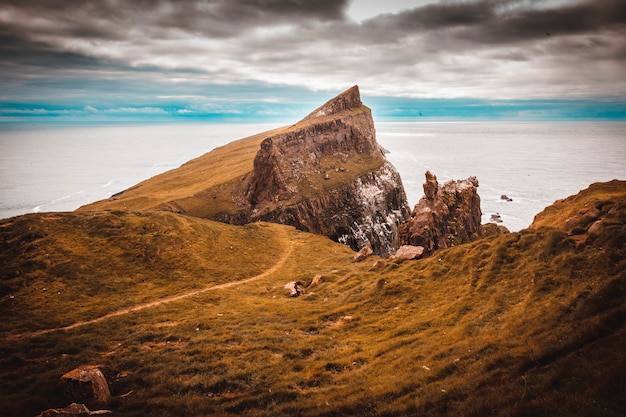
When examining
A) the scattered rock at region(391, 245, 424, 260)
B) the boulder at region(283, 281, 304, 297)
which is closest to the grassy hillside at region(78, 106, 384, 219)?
the boulder at region(283, 281, 304, 297)

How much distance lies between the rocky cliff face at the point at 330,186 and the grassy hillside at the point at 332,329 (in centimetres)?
7351

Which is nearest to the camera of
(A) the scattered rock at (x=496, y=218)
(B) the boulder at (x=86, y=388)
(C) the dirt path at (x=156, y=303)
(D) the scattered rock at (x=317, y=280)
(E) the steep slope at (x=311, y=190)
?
(B) the boulder at (x=86, y=388)

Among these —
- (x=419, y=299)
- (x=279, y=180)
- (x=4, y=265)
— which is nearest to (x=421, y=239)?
(x=419, y=299)

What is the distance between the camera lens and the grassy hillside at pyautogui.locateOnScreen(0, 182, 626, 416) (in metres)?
16.2

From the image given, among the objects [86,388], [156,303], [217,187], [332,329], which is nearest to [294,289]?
[332,329]

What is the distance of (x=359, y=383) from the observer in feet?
67.2

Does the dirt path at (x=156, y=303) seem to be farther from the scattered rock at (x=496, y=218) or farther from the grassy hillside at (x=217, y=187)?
the scattered rock at (x=496, y=218)

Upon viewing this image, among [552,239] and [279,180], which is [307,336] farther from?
[279,180]

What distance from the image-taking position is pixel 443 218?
71062mm

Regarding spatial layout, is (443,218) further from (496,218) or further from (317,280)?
(496,218)

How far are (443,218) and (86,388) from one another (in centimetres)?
6625

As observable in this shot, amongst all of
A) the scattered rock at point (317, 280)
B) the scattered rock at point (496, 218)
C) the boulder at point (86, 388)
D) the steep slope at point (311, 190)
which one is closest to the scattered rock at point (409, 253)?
the scattered rock at point (317, 280)

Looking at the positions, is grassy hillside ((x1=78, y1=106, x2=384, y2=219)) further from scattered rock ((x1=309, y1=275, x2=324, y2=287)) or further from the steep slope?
scattered rock ((x1=309, y1=275, x2=324, y2=287))

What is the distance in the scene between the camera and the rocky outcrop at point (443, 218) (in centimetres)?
6400
